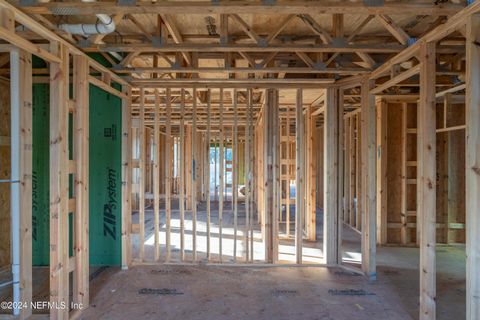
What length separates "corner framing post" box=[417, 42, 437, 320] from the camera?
3.00m

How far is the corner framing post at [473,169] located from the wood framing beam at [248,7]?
374 millimetres

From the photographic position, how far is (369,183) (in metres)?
4.32

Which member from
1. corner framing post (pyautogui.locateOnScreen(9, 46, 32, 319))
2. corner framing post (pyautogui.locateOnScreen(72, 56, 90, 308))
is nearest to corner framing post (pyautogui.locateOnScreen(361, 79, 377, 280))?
corner framing post (pyautogui.locateOnScreen(72, 56, 90, 308))

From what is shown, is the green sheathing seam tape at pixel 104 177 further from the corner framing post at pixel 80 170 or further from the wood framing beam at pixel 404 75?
the wood framing beam at pixel 404 75

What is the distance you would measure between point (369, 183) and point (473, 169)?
5.99ft

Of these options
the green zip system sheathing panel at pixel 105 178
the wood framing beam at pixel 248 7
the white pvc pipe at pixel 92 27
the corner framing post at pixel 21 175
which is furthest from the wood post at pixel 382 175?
the corner framing post at pixel 21 175

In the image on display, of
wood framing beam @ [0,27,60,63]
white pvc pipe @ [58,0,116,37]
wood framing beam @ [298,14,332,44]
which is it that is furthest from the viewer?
wood framing beam @ [298,14,332,44]

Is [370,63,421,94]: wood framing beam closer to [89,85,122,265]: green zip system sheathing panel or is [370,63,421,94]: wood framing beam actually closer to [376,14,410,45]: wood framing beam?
[376,14,410,45]: wood framing beam

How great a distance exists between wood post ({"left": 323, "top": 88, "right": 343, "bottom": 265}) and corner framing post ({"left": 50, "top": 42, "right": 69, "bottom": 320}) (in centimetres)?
366

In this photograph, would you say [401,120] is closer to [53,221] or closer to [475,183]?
[475,183]

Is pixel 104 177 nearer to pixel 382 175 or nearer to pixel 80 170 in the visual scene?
pixel 80 170

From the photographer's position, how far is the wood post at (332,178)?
4.84m

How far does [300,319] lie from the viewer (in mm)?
3211

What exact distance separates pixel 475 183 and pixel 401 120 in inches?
168
